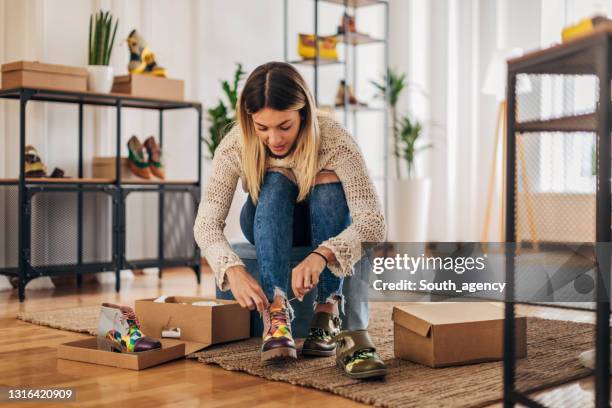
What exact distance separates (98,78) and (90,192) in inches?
23.5

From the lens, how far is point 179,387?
184cm

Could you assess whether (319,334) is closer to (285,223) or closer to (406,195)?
(285,223)

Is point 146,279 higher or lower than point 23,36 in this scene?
lower

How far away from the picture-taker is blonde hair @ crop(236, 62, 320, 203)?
2.02 meters

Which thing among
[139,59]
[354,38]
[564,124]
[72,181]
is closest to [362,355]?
[564,124]

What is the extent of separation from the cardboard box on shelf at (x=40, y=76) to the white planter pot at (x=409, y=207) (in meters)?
2.60

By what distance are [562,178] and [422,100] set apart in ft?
15.9

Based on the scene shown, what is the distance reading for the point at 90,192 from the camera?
13.1 feet

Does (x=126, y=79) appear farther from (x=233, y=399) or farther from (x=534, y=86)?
(x=534, y=86)

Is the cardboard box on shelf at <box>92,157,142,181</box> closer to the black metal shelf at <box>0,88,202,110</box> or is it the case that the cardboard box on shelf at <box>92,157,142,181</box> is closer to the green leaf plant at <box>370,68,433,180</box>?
the black metal shelf at <box>0,88,202,110</box>

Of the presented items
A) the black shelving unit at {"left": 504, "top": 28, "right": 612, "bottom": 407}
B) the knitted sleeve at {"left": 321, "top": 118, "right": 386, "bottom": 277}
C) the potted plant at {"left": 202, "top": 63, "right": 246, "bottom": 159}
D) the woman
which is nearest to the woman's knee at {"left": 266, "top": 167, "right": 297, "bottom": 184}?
the woman

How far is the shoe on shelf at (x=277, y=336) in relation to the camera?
1965mm

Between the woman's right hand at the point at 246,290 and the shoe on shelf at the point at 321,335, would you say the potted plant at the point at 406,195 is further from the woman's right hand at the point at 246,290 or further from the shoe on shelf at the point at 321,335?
the woman's right hand at the point at 246,290

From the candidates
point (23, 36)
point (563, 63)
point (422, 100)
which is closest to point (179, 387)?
point (563, 63)
